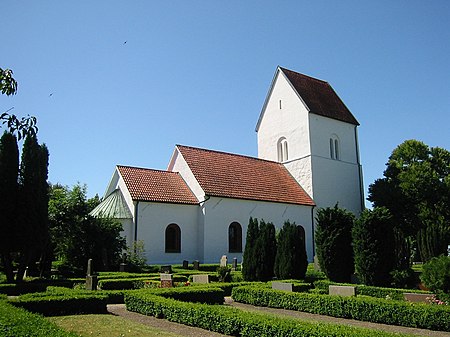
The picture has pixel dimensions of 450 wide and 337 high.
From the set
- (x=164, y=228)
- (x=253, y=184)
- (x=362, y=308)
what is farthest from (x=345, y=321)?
(x=253, y=184)

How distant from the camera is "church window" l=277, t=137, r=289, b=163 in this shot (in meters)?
33.7

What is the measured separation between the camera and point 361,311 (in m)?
10.5

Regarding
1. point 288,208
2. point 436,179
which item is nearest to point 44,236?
point 288,208

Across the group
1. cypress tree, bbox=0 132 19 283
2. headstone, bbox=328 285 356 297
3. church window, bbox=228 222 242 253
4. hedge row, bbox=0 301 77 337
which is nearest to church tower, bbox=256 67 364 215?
church window, bbox=228 222 242 253

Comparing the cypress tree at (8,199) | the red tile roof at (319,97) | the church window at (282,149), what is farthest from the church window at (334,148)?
the cypress tree at (8,199)

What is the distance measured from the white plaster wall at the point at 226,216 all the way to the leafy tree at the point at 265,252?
6.72m

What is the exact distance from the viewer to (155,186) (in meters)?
25.5

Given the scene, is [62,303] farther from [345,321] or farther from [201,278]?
[345,321]

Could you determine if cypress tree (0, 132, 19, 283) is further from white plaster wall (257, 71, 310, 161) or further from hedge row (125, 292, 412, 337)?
white plaster wall (257, 71, 310, 161)

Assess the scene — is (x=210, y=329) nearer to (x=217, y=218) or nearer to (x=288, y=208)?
(x=217, y=218)

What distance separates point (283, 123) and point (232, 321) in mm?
26464

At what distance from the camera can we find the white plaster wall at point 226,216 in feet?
82.2

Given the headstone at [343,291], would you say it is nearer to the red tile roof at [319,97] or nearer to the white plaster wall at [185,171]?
the white plaster wall at [185,171]

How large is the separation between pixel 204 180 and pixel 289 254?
1007cm
